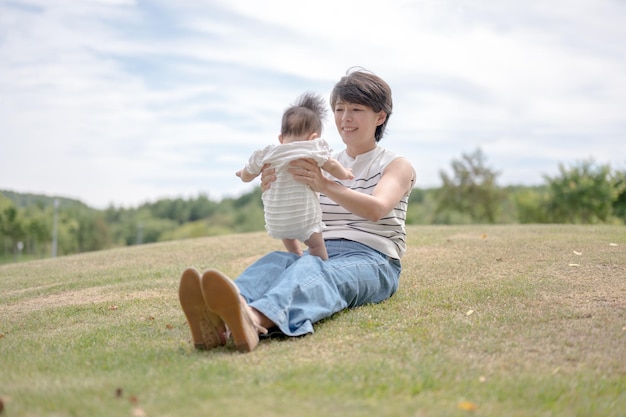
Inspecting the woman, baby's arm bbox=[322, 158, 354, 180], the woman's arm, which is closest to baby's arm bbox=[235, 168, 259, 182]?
the woman

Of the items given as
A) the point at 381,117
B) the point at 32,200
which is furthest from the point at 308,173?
the point at 32,200

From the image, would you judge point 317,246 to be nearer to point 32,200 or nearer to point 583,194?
point 583,194

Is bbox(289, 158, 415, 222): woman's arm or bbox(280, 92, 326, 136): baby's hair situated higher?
bbox(280, 92, 326, 136): baby's hair

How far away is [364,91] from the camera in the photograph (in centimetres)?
485

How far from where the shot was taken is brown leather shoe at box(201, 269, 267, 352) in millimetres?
3498

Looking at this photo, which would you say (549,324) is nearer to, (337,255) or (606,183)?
(337,255)

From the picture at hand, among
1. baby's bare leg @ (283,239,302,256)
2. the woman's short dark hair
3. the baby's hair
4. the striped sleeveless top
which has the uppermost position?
the woman's short dark hair

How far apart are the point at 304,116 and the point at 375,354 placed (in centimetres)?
164

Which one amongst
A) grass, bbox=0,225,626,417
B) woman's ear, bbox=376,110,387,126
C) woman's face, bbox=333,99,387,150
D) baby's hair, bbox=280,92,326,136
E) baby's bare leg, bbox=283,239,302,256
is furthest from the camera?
woman's ear, bbox=376,110,387,126

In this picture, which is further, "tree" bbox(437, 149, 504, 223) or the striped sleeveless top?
"tree" bbox(437, 149, 504, 223)

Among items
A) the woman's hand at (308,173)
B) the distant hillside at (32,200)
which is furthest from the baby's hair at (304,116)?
the distant hillside at (32,200)

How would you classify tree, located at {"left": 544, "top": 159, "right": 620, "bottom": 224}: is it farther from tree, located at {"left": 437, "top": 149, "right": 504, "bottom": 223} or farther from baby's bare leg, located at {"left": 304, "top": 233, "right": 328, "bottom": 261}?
baby's bare leg, located at {"left": 304, "top": 233, "right": 328, "bottom": 261}

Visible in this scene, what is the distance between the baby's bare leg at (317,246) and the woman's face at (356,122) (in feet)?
2.93

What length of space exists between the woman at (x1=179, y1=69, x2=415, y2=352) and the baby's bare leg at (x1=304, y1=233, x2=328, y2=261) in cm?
9
